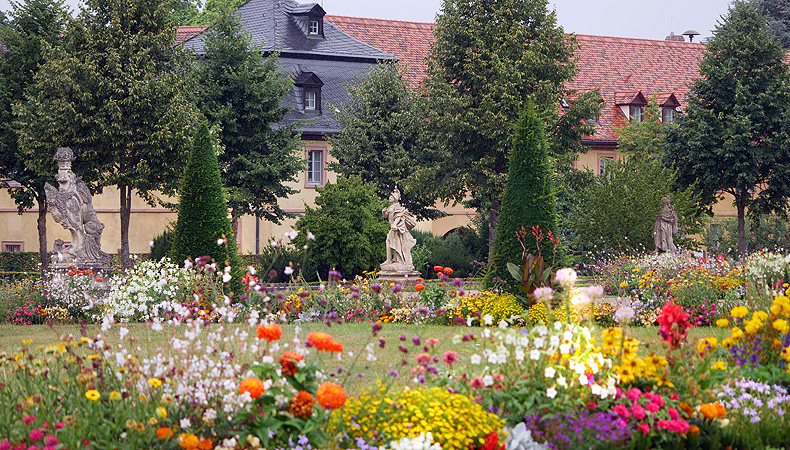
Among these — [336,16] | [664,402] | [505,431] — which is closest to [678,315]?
[664,402]

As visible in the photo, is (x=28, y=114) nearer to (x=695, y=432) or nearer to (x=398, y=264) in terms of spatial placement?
(x=398, y=264)

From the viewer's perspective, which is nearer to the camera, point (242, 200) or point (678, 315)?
point (678, 315)

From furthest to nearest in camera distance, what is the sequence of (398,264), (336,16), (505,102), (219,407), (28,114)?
(336,16) → (505,102) → (28,114) → (398,264) → (219,407)

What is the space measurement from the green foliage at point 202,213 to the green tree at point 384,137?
13609 millimetres

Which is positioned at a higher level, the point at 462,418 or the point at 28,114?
the point at 28,114

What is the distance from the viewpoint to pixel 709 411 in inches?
223

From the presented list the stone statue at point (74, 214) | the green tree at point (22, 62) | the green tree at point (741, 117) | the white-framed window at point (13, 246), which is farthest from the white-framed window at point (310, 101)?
the stone statue at point (74, 214)

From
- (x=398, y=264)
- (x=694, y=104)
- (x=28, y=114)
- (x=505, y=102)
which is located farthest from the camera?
(x=694, y=104)

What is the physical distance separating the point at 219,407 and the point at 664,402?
2869mm

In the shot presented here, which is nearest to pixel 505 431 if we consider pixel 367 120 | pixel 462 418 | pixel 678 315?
pixel 462 418

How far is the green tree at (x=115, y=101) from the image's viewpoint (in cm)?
2277

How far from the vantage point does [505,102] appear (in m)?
25.8

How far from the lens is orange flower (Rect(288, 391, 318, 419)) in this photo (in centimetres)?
514

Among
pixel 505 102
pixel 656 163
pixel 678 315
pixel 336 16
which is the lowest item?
pixel 678 315
